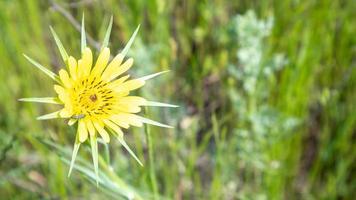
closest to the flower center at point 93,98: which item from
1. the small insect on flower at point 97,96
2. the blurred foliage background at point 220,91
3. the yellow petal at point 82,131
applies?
the small insect on flower at point 97,96

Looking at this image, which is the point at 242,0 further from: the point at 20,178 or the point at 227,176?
the point at 20,178

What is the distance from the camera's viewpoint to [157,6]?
1956mm

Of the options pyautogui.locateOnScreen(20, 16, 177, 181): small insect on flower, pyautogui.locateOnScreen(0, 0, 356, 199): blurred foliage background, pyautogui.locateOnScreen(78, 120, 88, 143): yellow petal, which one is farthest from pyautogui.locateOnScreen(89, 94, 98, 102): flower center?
pyautogui.locateOnScreen(0, 0, 356, 199): blurred foliage background

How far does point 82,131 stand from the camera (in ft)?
3.39

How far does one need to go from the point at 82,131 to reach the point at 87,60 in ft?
0.48

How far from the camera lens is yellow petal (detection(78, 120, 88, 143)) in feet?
3.31

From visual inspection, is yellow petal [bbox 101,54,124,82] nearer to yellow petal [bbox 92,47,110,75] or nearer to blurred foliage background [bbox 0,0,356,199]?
yellow petal [bbox 92,47,110,75]

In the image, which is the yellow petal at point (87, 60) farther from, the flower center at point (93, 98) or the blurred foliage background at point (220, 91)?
the blurred foliage background at point (220, 91)

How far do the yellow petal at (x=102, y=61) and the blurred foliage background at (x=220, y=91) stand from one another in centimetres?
71

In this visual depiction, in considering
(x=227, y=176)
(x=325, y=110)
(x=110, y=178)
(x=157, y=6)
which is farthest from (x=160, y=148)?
(x=110, y=178)

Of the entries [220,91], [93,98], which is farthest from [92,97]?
[220,91]

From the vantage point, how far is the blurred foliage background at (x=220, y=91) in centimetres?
196

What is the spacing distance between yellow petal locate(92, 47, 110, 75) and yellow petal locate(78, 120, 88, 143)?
124 mm

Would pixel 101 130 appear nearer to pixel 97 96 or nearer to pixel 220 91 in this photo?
pixel 97 96
